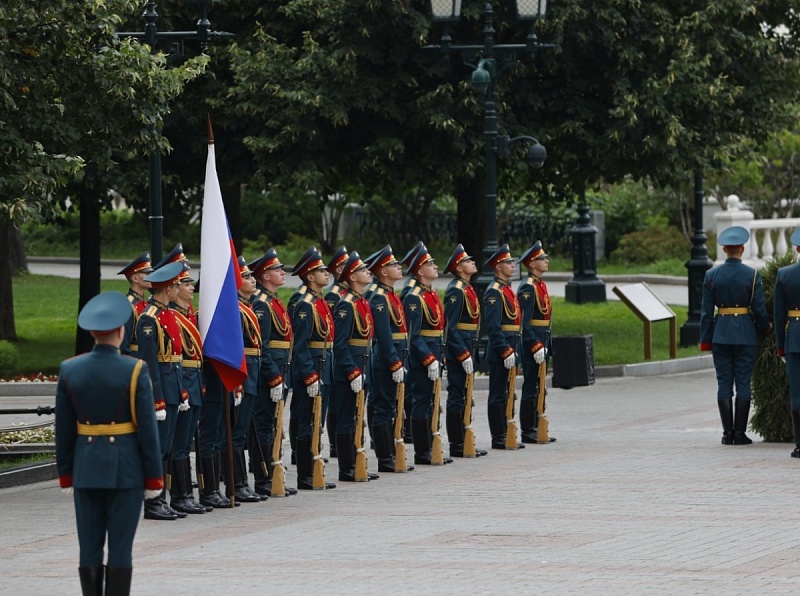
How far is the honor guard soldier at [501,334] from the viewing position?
1705cm

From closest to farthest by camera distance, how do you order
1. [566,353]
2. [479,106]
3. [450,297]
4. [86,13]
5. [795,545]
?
[795,545], [86,13], [450,297], [566,353], [479,106]

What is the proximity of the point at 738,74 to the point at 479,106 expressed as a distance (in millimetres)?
4601

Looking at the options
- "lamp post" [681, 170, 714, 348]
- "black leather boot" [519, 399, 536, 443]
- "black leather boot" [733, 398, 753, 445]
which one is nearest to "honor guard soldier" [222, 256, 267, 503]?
"black leather boot" [519, 399, 536, 443]

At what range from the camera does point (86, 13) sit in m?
15.6

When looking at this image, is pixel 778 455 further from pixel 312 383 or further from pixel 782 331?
pixel 312 383

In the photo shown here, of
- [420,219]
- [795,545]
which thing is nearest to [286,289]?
[420,219]

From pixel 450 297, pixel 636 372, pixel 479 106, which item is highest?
pixel 479 106

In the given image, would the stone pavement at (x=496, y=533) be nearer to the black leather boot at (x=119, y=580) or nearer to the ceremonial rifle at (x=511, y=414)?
the ceremonial rifle at (x=511, y=414)

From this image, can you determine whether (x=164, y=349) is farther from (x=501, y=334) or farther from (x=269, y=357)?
(x=501, y=334)

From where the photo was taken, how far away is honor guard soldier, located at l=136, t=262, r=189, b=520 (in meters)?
12.9

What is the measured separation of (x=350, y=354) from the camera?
1520 centimetres

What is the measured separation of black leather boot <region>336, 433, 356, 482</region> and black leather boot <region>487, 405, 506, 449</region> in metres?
2.48

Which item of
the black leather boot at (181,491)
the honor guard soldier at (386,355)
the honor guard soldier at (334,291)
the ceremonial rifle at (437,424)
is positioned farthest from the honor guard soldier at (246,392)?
the ceremonial rifle at (437,424)

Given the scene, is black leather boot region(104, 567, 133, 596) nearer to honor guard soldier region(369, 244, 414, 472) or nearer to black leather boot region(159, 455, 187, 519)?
black leather boot region(159, 455, 187, 519)
